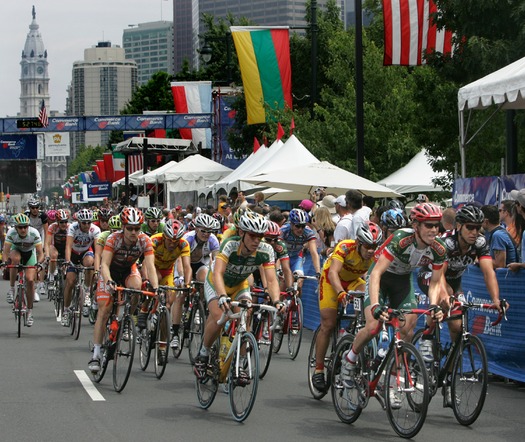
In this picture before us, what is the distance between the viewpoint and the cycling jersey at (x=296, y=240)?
1502 centimetres

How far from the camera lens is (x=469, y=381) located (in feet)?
29.3

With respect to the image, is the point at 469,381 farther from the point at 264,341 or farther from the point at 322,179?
the point at 322,179

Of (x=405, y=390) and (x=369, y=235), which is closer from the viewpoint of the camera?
(x=405, y=390)

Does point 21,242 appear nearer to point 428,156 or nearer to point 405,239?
point 405,239

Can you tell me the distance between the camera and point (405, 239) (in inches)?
356

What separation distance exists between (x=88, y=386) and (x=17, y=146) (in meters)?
54.1

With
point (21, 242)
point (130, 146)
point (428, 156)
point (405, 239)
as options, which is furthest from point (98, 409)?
point (130, 146)

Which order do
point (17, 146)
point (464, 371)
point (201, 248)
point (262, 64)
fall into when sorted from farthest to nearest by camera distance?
point (17, 146) < point (262, 64) < point (201, 248) < point (464, 371)

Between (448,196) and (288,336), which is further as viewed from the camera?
(448,196)

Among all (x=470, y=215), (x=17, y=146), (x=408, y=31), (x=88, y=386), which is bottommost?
(x=88, y=386)

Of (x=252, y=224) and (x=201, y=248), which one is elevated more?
(x=252, y=224)

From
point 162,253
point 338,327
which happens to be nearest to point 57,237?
point 162,253

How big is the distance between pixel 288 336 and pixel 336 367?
496cm

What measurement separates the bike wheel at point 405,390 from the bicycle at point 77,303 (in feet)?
27.8
